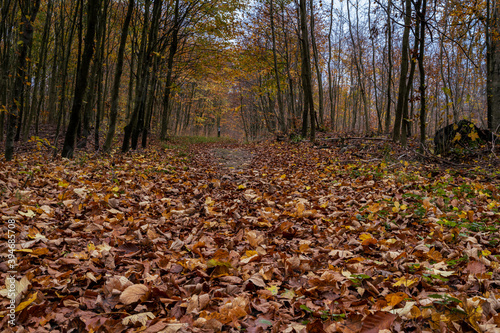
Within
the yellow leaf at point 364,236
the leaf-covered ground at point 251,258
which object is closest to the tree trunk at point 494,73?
the leaf-covered ground at point 251,258

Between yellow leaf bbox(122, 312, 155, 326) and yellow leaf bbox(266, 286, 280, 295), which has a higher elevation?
yellow leaf bbox(266, 286, 280, 295)

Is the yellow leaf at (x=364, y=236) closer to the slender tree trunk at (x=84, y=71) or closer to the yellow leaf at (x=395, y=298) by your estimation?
the yellow leaf at (x=395, y=298)

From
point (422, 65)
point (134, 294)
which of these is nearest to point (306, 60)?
point (422, 65)

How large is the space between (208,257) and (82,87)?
6.27 meters

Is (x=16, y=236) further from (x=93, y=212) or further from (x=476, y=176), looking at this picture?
(x=476, y=176)

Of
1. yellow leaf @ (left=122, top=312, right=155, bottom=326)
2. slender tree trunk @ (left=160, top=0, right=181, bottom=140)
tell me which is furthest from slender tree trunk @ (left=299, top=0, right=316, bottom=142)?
yellow leaf @ (left=122, top=312, right=155, bottom=326)

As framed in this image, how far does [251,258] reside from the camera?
2404 millimetres

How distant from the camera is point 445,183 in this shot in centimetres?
455

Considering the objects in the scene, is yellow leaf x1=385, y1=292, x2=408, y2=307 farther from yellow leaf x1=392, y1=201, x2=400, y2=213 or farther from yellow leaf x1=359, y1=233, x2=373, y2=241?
yellow leaf x1=392, y1=201, x2=400, y2=213

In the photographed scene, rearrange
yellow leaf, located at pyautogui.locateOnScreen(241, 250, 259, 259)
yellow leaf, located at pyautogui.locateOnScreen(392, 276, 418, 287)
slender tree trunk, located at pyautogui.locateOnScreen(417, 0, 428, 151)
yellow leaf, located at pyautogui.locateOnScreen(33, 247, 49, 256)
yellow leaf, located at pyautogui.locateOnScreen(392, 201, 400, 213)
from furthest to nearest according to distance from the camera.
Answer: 1. slender tree trunk, located at pyautogui.locateOnScreen(417, 0, 428, 151)
2. yellow leaf, located at pyautogui.locateOnScreen(392, 201, 400, 213)
3. yellow leaf, located at pyautogui.locateOnScreen(241, 250, 259, 259)
4. yellow leaf, located at pyautogui.locateOnScreen(33, 247, 49, 256)
5. yellow leaf, located at pyautogui.locateOnScreen(392, 276, 418, 287)

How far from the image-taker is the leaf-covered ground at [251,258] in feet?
5.32

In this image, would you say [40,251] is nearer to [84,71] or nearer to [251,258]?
[251,258]

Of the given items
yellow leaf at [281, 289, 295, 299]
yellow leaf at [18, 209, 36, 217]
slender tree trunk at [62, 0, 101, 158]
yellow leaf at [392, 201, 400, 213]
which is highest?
slender tree trunk at [62, 0, 101, 158]

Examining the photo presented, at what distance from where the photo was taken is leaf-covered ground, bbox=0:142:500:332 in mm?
1621
